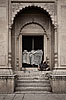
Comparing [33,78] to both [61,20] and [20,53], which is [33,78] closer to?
[20,53]

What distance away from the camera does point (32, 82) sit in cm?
1575

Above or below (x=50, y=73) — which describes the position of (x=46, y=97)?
below

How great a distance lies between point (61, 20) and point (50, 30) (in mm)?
1482

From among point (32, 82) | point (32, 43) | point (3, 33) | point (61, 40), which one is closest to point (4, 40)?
point (3, 33)

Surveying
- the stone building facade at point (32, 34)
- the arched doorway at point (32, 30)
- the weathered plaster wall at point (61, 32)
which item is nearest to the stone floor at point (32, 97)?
the stone building facade at point (32, 34)

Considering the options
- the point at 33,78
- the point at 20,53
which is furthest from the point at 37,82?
the point at 20,53

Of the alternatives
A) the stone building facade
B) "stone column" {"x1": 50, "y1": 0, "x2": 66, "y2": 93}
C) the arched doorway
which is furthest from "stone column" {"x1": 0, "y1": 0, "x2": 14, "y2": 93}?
"stone column" {"x1": 50, "y1": 0, "x2": 66, "y2": 93}

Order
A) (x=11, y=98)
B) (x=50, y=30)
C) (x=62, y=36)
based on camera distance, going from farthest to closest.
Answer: (x=50, y=30) < (x=62, y=36) < (x=11, y=98)

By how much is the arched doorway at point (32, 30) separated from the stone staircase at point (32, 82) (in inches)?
29.7

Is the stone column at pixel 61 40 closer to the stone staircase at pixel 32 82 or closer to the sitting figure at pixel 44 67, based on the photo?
the stone staircase at pixel 32 82

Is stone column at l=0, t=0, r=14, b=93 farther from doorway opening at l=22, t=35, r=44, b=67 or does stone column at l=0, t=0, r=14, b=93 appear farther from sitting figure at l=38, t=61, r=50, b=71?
sitting figure at l=38, t=61, r=50, b=71

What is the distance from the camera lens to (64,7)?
15.6 m

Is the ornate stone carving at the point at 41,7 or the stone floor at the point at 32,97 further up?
the ornate stone carving at the point at 41,7

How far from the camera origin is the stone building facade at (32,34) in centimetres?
1499
